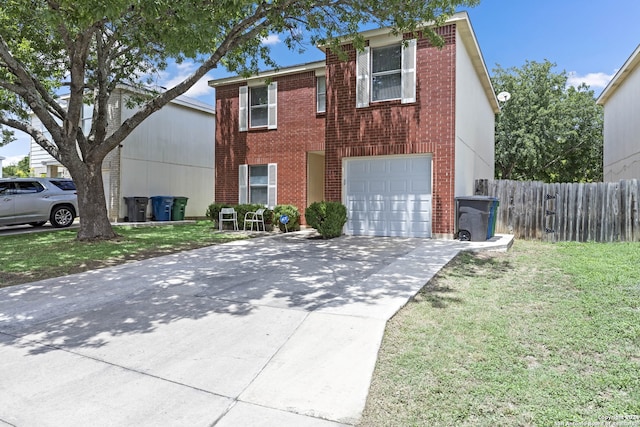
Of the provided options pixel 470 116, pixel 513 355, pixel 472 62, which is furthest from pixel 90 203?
pixel 472 62

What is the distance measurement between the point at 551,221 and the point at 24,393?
1140 centimetres

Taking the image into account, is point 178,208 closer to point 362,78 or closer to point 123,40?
point 123,40

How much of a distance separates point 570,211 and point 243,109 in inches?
429

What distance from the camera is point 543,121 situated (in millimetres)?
23578

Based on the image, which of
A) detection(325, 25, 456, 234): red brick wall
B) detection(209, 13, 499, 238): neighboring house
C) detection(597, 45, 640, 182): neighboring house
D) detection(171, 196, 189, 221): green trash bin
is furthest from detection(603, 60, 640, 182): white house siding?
detection(171, 196, 189, 221): green trash bin

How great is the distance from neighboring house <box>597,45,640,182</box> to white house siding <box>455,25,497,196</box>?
15.3 ft

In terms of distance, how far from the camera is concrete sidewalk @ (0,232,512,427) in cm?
254

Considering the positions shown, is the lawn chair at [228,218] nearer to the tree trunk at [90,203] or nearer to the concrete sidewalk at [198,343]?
the tree trunk at [90,203]

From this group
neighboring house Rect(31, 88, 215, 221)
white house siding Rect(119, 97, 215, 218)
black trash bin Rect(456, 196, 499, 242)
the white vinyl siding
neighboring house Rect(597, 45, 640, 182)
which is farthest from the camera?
white house siding Rect(119, 97, 215, 218)

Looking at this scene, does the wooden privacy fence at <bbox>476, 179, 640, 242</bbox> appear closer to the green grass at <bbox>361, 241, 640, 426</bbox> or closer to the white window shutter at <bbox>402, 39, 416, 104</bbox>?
the white window shutter at <bbox>402, 39, 416, 104</bbox>

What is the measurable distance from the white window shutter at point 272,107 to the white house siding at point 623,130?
12547 millimetres

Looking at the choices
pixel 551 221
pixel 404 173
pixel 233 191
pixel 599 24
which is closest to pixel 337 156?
pixel 404 173

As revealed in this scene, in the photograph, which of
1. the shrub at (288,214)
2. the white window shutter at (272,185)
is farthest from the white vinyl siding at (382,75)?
the white window shutter at (272,185)

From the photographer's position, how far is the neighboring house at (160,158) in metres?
16.2
